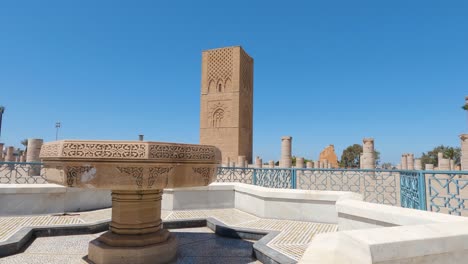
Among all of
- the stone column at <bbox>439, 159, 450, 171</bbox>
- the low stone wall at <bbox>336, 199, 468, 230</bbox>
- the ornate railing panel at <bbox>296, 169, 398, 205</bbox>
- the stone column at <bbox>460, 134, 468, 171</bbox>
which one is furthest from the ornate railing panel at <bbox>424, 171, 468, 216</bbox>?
the stone column at <bbox>439, 159, 450, 171</bbox>

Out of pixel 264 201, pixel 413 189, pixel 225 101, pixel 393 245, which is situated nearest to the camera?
pixel 393 245

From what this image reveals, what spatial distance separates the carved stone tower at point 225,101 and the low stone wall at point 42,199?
2176cm

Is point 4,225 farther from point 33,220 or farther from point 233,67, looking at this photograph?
point 233,67

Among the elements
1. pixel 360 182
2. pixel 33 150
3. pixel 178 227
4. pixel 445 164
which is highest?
pixel 33 150

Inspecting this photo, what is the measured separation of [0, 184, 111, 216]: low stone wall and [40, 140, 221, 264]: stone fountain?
2493 millimetres

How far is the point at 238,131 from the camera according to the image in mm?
26797

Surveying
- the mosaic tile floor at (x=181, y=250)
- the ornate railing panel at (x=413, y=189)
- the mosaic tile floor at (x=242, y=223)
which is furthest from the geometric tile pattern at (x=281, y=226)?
the ornate railing panel at (x=413, y=189)

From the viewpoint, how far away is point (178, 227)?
12.9 ft

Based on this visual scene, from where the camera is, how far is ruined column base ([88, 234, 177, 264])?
233 cm

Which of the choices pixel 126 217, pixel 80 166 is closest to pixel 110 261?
pixel 126 217

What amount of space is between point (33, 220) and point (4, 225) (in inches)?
16.3

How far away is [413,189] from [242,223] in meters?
2.39

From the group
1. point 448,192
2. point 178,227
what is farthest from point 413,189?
Result: point 178,227

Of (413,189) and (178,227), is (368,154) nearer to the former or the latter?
(413,189)
